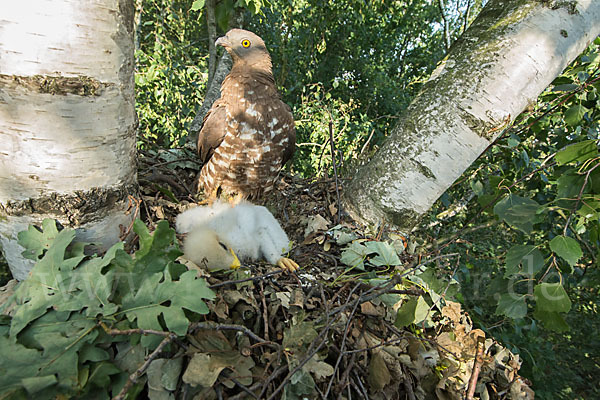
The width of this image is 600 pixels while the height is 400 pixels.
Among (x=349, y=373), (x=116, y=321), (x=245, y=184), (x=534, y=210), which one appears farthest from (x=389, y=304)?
(x=245, y=184)

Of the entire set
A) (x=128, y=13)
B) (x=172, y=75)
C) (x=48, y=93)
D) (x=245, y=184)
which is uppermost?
(x=128, y=13)

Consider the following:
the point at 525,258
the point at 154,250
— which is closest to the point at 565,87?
the point at 525,258

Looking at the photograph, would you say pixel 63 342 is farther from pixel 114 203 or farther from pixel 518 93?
pixel 518 93

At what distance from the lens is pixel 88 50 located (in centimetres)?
105

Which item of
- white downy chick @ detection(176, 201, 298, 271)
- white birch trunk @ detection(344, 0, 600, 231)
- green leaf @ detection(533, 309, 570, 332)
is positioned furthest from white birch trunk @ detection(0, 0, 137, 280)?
green leaf @ detection(533, 309, 570, 332)

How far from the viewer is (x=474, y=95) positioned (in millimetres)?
1732

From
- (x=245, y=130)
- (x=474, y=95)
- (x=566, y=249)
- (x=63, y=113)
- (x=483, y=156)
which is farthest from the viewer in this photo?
(x=483, y=156)

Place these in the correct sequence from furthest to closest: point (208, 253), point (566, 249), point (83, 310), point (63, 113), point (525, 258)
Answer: point (208, 253) → point (525, 258) → point (566, 249) → point (63, 113) → point (83, 310)

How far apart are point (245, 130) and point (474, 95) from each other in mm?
1420

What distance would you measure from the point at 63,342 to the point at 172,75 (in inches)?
184

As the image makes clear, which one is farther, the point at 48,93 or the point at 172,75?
the point at 172,75

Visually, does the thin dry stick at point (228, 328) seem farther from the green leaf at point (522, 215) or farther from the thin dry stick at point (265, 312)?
the green leaf at point (522, 215)

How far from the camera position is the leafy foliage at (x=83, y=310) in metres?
0.80

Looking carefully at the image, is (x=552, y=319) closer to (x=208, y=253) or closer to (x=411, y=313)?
(x=411, y=313)
